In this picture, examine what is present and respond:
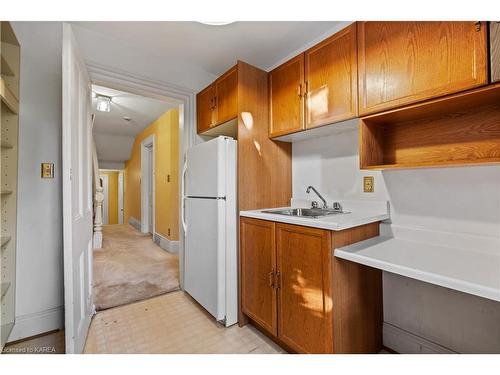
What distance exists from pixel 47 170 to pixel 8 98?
20.0 inches

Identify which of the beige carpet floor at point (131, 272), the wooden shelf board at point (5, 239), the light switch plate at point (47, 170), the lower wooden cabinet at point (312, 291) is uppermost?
the light switch plate at point (47, 170)

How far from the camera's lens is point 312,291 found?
1277mm

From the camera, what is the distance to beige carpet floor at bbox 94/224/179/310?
2.25 meters

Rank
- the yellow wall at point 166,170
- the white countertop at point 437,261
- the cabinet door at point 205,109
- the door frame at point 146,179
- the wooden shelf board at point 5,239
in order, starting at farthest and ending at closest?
1. the door frame at point 146,179
2. the yellow wall at point 166,170
3. the cabinet door at point 205,109
4. the wooden shelf board at point 5,239
5. the white countertop at point 437,261

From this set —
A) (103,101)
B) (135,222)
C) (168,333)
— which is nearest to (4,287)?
(168,333)

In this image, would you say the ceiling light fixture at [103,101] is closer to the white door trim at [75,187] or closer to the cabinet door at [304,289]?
the white door trim at [75,187]

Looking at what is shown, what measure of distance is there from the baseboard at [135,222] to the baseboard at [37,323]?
3.91 meters

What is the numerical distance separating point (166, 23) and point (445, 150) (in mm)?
2097

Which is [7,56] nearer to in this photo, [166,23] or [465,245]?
[166,23]

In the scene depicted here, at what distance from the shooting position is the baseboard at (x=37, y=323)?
5.17 ft

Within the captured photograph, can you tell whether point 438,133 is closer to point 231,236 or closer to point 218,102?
point 231,236

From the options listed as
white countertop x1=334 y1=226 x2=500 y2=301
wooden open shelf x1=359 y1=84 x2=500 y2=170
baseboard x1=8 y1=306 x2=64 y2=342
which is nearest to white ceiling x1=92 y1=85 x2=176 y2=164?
baseboard x1=8 y1=306 x2=64 y2=342

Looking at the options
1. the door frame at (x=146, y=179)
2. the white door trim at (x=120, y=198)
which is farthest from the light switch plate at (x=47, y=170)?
the white door trim at (x=120, y=198)
